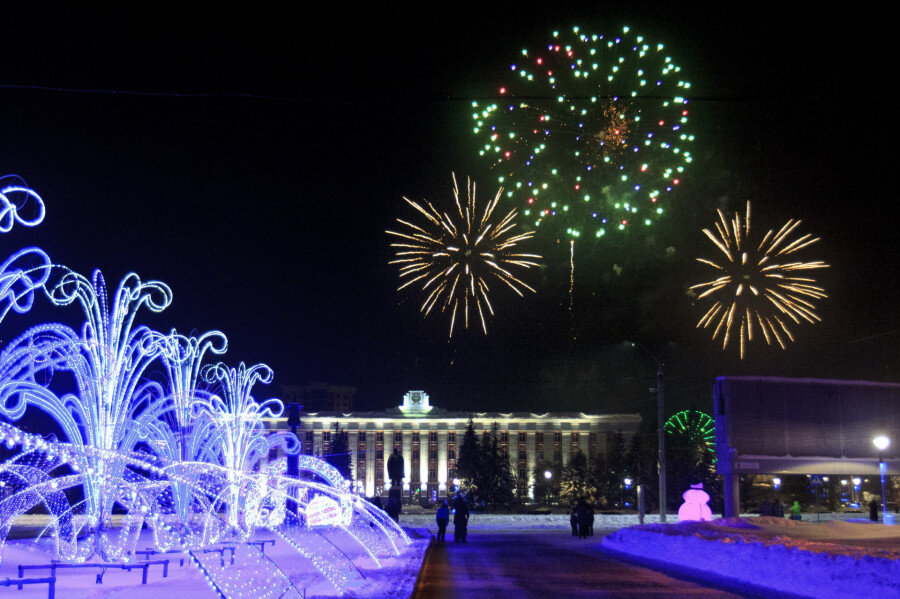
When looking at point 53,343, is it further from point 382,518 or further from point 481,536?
point 481,536

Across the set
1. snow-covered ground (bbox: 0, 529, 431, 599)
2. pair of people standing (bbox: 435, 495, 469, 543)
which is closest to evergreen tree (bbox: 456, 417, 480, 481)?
pair of people standing (bbox: 435, 495, 469, 543)

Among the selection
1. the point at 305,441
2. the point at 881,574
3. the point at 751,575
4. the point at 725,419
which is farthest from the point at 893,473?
the point at 305,441

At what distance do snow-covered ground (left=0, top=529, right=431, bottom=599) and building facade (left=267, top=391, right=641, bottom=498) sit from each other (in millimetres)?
105361

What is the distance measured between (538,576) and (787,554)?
16.6 ft

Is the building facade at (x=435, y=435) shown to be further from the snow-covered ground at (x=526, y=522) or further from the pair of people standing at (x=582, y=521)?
the pair of people standing at (x=582, y=521)

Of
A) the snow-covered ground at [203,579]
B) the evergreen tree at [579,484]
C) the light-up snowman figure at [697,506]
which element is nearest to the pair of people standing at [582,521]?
the light-up snowman figure at [697,506]

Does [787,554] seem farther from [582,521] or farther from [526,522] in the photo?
[526,522]

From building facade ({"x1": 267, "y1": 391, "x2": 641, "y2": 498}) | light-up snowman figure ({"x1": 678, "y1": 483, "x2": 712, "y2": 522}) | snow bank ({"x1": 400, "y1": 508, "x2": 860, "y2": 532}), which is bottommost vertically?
snow bank ({"x1": 400, "y1": 508, "x2": 860, "y2": 532})

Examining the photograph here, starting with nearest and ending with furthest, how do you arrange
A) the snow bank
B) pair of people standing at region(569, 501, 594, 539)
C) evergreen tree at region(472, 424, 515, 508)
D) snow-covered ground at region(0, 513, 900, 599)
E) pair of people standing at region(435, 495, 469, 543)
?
snow-covered ground at region(0, 513, 900, 599) < pair of people standing at region(435, 495, 469, 543) < pair of people standing at region(569, 501, 594, 539) < the snow bank < evergreen tree at region(472, 424, 515, 508)

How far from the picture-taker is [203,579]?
1633cm

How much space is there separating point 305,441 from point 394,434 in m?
12.3

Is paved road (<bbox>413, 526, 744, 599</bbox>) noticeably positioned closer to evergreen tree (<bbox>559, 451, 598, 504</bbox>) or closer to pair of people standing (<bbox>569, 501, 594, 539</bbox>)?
pair of people standing (<bbox>569, 501, 594, 539</bbox>)

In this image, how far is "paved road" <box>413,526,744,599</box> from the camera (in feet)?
52.7

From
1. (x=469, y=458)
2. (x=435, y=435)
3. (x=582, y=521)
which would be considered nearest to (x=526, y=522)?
(x=582, y=521)
